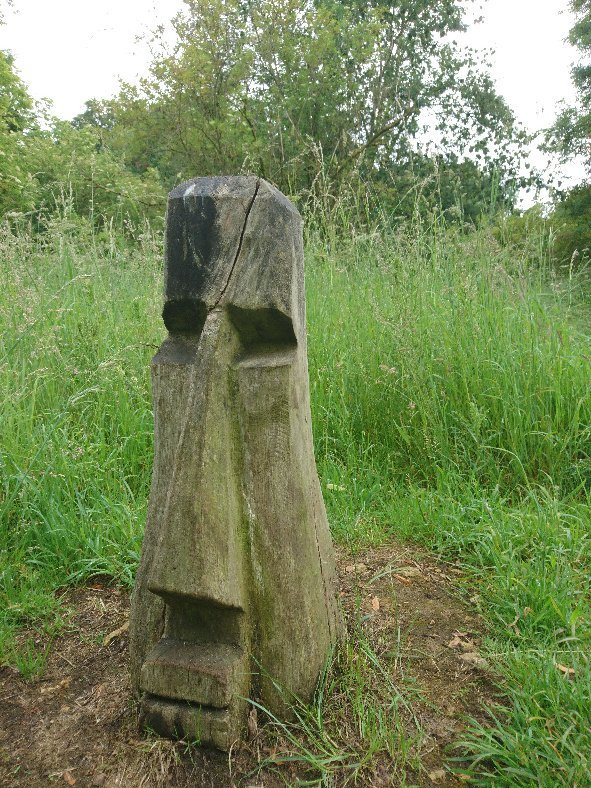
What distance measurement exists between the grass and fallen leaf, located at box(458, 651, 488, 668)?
0.06 meters

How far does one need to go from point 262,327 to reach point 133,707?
1.21 meters

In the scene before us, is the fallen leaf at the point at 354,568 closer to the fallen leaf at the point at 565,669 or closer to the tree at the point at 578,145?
the fallen leaf at the point at 565,669

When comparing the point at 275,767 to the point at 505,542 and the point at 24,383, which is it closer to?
the point at 505,542

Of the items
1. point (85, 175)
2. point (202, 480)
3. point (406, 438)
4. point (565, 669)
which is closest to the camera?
point (202, 480)

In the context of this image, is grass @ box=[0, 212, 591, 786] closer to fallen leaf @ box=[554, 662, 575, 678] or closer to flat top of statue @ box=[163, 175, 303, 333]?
fallen leaf @ box=[554, 662, 575, 678]

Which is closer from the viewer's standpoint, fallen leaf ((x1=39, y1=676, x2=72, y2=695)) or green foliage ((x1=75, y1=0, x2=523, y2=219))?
fallen leaf ((x1=39, y1=676, x2=72, y2=695))

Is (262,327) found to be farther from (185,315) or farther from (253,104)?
(253,104)

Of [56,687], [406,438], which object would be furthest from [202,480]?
[406,438]

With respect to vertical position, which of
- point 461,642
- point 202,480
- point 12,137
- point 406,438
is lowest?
point 461,642

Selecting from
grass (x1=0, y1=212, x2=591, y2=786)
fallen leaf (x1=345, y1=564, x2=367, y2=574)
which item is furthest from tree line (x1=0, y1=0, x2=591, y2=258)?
fallen leaf (x1=345, y1=564, x2=367, y2=574)

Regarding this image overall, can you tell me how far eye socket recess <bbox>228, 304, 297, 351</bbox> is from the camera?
1712 mm

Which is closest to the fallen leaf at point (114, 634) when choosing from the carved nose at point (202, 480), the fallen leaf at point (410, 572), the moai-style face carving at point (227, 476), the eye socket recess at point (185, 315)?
the moai-style face carving at point (227, 476)

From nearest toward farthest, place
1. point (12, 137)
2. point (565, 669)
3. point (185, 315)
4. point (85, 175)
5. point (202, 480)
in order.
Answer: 1. point (202, 480)
2. point (185, 315)
3. point (565, 669)
4. point (85, 175)
5. point (12, 137)

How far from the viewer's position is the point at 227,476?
1.72 metres
